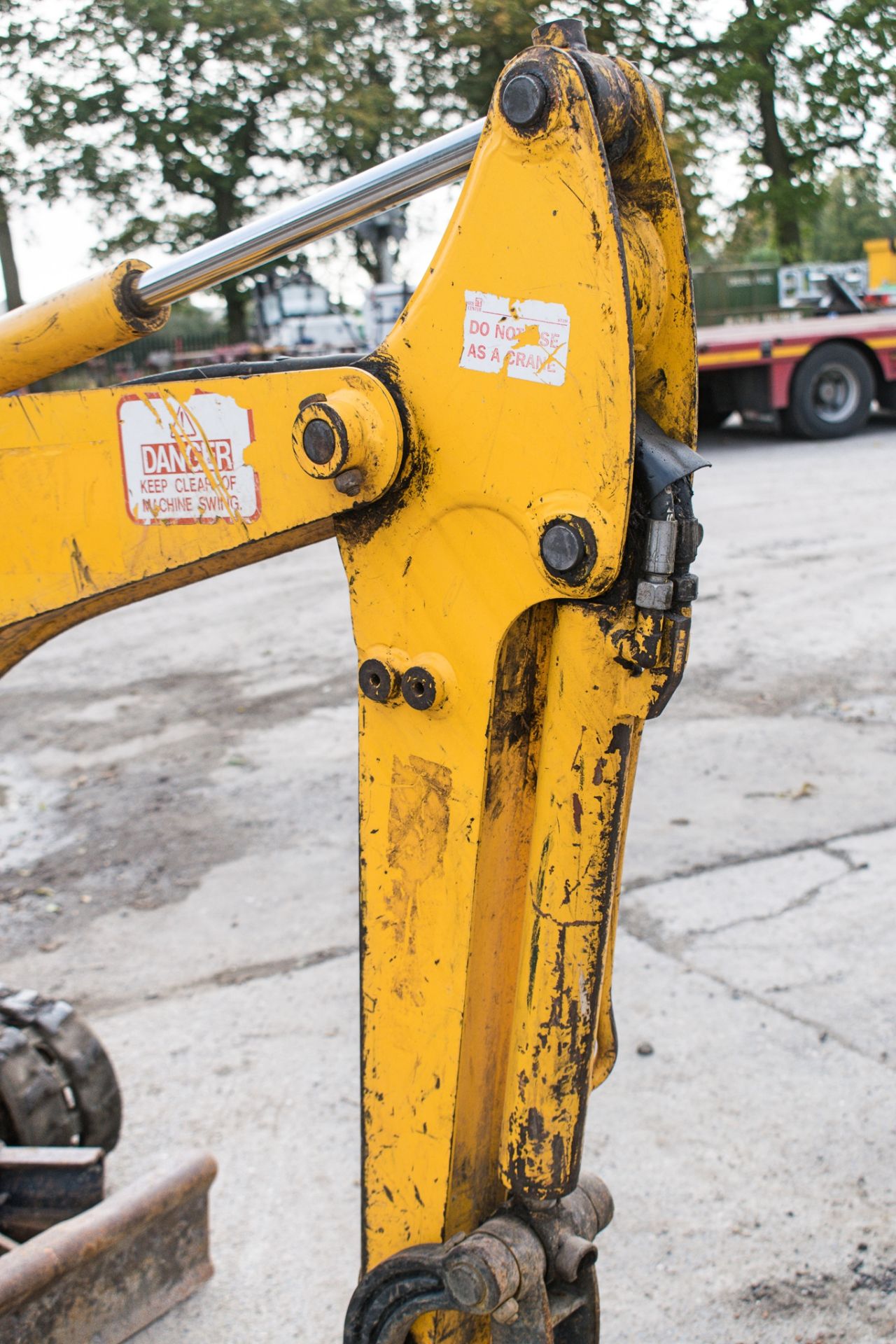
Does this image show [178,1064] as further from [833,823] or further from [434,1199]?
[833,823]

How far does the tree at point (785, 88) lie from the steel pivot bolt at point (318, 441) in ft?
89.6

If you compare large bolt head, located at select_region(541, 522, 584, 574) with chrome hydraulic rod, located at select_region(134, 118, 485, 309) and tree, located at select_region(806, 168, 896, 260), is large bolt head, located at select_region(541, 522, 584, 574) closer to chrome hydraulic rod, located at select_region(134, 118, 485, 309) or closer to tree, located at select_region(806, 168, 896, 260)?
chrome hydraulic rod, located at select_region(134, 118, 485, 309)

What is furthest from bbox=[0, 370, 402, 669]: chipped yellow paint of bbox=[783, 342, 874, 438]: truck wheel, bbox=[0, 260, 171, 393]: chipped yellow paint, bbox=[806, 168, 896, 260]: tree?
bbox=[806, 168, 896, 260]: tree

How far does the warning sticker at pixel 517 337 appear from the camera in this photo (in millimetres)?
1376

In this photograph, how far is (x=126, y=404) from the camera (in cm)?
165

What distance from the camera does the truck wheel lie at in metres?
13.1

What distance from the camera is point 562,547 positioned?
4.57 feet

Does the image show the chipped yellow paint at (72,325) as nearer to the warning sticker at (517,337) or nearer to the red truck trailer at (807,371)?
the warning sticker at (517,337)

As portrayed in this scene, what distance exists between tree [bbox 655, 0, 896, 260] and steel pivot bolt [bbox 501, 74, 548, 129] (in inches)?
1072

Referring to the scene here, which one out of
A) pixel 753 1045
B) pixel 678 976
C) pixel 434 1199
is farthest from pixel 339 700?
pixel 434 1199

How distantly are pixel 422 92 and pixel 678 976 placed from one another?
27913mm

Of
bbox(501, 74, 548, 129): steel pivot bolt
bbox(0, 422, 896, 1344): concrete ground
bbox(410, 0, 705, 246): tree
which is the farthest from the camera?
bbox(410, 0, 705, 246): tree

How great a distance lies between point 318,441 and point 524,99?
429 mm

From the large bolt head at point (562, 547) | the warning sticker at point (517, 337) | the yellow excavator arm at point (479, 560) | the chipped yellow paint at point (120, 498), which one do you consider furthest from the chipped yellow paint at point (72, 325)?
the large bolt head at point (562, 547)
